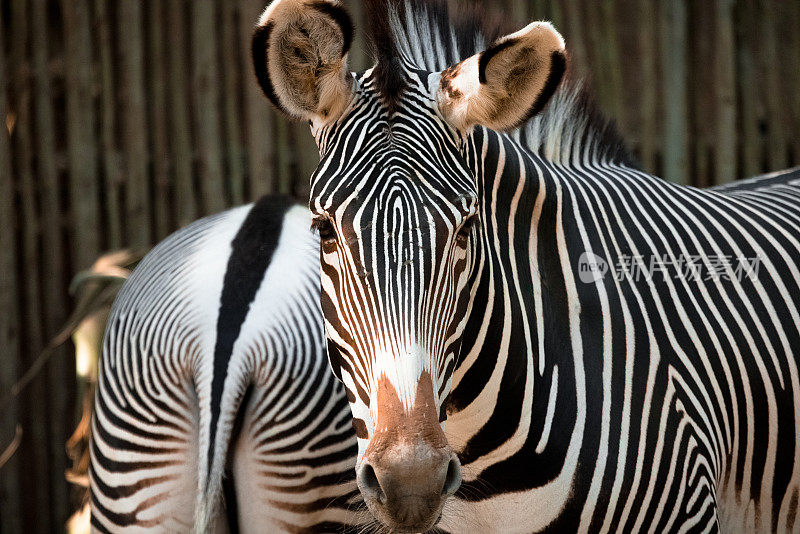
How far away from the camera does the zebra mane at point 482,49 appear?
9.40ft

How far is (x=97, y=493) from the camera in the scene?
3168 millimetres

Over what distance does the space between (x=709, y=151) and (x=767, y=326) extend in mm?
3109

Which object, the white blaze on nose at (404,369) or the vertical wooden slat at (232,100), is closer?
the white blaze on nose at (404,369)

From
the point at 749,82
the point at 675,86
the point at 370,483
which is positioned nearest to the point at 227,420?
the point at 370,483

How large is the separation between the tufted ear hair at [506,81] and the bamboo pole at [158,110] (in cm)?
362

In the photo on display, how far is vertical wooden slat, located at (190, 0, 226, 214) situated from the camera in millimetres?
5578

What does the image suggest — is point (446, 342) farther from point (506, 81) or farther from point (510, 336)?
point (506, 81)

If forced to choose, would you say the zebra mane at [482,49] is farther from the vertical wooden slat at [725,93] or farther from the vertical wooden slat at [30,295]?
the vertical wooden slat at [30,295]

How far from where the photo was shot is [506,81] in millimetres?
2441

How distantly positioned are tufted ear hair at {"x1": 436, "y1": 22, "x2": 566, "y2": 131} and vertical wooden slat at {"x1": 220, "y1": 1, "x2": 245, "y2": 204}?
11.3 ft

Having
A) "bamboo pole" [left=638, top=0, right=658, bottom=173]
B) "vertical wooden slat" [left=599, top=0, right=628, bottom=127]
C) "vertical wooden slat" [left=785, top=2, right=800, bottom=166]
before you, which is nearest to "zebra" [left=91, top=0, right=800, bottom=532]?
"bamboo pole" [left=638, top=0, right=658, bottom=173]

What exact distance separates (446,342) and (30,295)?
4.29 metres

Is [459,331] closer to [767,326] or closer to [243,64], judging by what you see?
[767,326]

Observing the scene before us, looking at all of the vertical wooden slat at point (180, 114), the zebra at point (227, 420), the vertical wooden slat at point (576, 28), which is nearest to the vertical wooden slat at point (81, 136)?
the vertical wooden slat at point (180, 114)
